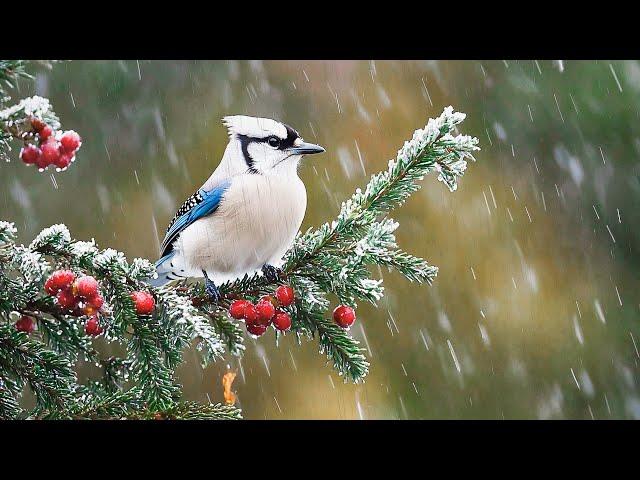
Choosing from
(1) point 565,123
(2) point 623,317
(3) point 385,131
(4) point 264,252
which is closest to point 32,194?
(3) point 385,131

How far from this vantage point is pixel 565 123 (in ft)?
18.6

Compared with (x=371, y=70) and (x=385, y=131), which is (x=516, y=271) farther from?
(x=371, y=70)

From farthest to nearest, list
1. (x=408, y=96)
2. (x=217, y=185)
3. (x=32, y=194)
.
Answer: (x=408, y=96), (x=32, y=194), (x=217, y=185)

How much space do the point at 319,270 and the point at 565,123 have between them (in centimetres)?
396

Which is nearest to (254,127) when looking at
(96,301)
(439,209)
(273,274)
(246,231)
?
(246,231)

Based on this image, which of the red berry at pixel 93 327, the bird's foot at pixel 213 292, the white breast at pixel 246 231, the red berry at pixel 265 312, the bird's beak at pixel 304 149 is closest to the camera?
the red berry at pixel 93 327

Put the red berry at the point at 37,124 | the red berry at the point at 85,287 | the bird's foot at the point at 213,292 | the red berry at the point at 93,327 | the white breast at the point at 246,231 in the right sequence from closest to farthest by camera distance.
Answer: the red berry at the point at 37,124
the red berry at the point at 85,287
the red berry at the point at 93,327
the bird's foot at the point at 213,292
the white breast at the point at 246,231

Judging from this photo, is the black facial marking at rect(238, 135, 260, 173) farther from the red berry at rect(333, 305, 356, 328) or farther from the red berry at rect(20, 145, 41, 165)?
the red berry at rect(20, 145, 41, 165)

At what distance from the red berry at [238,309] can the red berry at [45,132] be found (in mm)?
646

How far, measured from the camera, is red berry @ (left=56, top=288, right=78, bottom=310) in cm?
185

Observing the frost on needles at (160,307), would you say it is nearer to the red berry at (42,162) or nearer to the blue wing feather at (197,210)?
the red berry at (42,162)

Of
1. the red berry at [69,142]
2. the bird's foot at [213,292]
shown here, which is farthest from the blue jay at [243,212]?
the red berry at [69,142]

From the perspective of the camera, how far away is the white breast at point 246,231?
2.76 m

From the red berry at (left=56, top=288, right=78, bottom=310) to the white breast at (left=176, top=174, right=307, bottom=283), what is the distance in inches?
36.8
